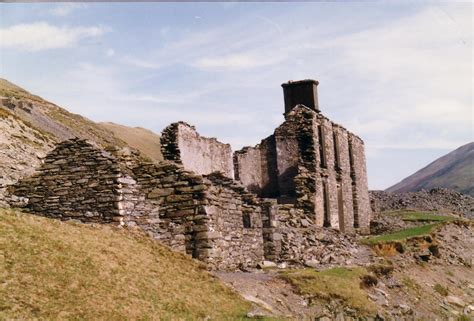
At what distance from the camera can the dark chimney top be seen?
3469cm

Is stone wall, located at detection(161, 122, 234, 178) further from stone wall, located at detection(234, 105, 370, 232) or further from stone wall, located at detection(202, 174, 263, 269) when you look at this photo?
stone wall, located at detection(202, 174, 263, 269)

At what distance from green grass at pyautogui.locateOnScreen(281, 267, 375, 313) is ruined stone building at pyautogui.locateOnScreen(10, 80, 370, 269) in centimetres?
209

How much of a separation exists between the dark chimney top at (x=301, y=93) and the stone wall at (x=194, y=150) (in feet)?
28.6

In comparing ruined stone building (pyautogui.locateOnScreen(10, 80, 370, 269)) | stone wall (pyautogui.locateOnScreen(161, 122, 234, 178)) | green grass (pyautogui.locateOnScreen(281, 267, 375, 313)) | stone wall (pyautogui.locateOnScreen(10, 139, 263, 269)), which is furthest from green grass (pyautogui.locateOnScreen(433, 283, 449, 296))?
stone wall (pyautogui.locateOnScreen(161, 122, 234, 178))

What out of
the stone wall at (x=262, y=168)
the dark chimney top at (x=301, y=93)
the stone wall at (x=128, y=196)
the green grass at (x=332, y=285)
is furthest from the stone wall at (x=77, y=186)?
the dark chimney top at (x=301, y=93)

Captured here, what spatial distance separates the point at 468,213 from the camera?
2096 inches

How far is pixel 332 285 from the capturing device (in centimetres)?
1616

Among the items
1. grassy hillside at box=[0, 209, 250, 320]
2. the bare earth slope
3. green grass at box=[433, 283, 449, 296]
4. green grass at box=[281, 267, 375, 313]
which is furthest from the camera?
the bare earth slope

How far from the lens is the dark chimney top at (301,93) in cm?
3469

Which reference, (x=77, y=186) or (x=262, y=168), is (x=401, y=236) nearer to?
(x=262, y=168)

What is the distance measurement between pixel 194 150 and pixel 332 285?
9.53 m

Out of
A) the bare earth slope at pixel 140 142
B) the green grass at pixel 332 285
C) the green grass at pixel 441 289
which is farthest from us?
the bare earth slope at pixel 140 142

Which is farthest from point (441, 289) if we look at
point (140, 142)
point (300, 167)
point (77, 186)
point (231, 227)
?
point (140, 142)

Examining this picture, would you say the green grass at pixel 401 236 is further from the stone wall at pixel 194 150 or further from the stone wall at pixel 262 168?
the stone wall at pixel 194 150
